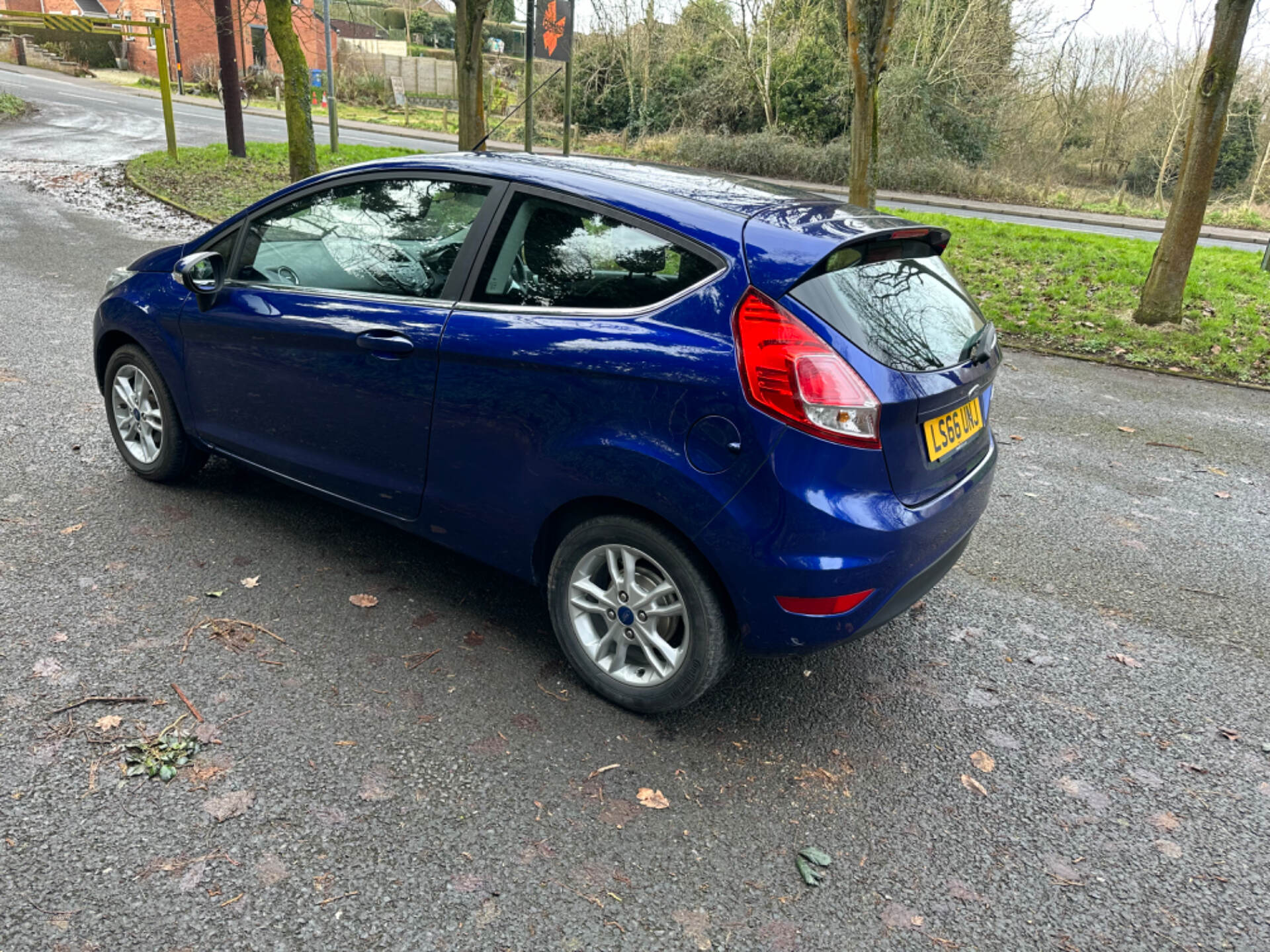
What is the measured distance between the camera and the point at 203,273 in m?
3.96

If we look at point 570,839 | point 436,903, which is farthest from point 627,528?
point 436,903

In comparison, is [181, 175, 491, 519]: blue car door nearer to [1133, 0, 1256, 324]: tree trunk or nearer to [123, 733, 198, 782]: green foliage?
[123, 733, 198, 782]: green foliage

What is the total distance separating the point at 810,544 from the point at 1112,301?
875 centimetres

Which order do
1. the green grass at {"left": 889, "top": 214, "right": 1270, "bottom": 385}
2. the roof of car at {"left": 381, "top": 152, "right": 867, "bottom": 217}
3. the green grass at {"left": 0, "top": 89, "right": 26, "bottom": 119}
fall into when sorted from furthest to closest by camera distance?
1. the green grass at {"left": 0, "top": 89, "right": 26, "bottom": 119}
2. the green grass at {"left": 889, "top": 214, "right": 1270, "bottom": 385}
3. the roof of car at {"left": 381, "top": 152, "right": 867, "bottom": 217}

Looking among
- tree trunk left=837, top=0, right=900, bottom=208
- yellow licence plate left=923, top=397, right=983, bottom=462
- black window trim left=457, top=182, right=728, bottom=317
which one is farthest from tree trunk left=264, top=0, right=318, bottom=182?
yellow licence plate left=923, top=397, right=983, bottom=462

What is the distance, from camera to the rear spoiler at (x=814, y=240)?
8.74 feet

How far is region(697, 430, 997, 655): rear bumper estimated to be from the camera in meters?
2.56

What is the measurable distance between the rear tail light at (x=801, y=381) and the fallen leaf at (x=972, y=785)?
111 cm

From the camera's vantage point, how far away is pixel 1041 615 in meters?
3.88

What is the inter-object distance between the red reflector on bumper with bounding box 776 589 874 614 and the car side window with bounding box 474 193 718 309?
982 mm

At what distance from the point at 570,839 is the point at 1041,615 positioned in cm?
241

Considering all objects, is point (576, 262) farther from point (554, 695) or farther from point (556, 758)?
point (556, 758)

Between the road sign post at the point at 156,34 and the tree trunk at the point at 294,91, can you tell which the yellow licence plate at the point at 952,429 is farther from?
the road sign post at the point at 156,34

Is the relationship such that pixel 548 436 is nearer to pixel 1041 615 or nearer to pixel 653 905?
pixel 653 905
